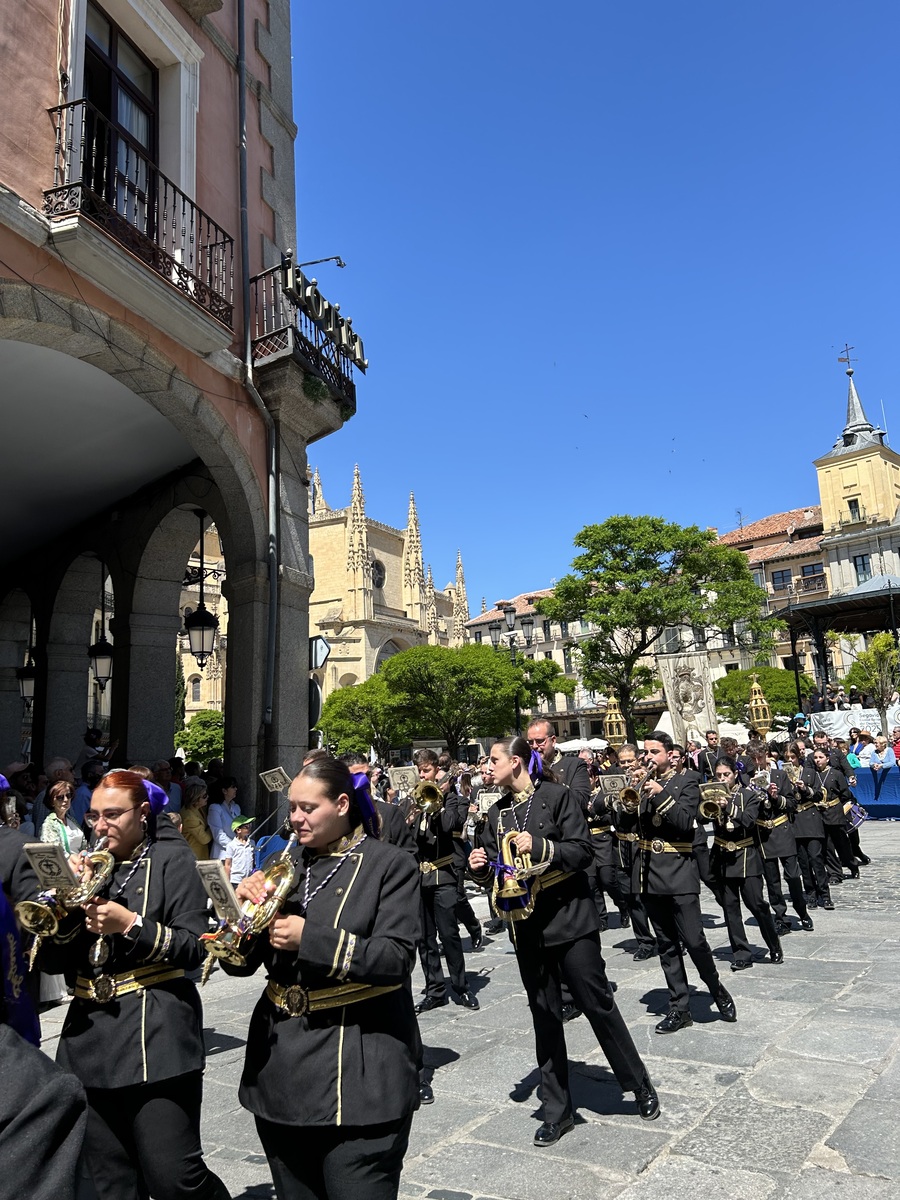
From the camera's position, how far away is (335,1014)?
2.78 metres

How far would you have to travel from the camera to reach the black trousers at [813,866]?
10.9 metres

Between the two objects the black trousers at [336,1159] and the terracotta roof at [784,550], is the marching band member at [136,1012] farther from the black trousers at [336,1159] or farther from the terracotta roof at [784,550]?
the terracotta roof at [784,550]

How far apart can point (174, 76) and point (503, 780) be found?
9748 mm

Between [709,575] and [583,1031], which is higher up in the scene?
[709,575]

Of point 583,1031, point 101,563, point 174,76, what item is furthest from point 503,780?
point 101,563

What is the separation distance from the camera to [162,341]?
31.3 ft

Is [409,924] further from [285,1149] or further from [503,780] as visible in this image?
[503,780]

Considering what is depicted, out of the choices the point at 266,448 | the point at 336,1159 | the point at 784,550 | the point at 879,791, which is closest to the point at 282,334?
the point at 266,448

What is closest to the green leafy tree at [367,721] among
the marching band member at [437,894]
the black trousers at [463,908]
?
the black trousers at [463,908]

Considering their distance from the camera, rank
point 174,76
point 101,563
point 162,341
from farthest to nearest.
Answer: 1. point 101,563
2. point 174,76
3. point 162,341

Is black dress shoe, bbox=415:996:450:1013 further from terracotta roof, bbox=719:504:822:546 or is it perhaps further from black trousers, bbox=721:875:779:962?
terracotta roof, bbox=719:504:822:546

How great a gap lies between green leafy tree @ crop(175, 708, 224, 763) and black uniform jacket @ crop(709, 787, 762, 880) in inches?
1671

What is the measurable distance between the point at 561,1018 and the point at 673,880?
205cm

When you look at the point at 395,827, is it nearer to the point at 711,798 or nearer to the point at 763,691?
the point at 711,798
